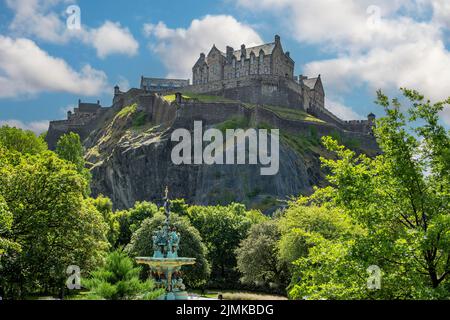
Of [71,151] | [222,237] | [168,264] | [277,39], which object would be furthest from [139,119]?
[168,264]

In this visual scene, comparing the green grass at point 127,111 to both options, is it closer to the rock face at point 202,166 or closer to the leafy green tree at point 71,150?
the rock face at point 202,166

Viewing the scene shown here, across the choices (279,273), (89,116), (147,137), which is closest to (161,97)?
(147,137)

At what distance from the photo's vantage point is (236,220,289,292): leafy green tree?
45.5m

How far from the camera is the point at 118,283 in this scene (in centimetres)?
1259

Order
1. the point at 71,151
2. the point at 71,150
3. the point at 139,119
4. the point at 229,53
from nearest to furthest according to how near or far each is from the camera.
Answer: the point at 71,151, the point at 71,150, the point at 139,119, the point at 229,53

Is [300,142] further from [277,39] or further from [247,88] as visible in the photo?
[277,39]

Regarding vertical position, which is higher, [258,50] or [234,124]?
[258,50]

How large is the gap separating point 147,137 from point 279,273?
52.8m

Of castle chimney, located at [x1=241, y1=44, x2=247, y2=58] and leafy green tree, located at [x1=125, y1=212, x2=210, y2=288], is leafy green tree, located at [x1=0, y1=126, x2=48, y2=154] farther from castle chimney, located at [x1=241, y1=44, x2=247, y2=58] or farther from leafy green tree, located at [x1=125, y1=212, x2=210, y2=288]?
castle chimney, located at [x1=241, y1=44, x2=247, y2=58]

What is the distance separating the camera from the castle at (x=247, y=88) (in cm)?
10512

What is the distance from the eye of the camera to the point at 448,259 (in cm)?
1209

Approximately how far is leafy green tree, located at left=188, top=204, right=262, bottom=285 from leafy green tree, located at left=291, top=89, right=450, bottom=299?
3922 centimetres

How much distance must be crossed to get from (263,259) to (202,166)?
41.5 metres
